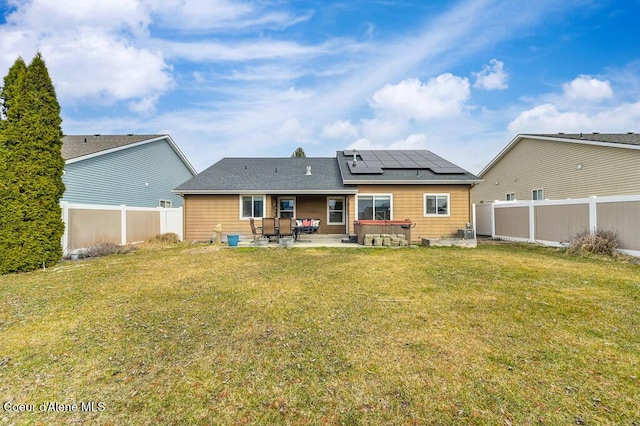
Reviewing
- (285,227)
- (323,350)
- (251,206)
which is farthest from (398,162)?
(323,350)

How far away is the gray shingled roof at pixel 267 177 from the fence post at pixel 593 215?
8585mm

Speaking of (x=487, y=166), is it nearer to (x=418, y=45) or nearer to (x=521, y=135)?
(x=521, y=135)

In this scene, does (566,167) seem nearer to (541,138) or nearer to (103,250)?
(541,138)

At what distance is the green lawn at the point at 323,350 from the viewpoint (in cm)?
210

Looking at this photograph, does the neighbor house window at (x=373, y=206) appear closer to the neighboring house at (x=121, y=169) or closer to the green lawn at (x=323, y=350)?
the green lawn at (x=323, y=350)

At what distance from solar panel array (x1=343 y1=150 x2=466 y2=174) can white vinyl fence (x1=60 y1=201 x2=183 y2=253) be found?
31.8 ft

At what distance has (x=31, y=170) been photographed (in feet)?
24.0

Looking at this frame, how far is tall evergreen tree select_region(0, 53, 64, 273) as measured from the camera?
6.96 metres

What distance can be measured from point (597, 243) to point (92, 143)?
22468 millimetres

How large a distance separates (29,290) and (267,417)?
598 centimetres

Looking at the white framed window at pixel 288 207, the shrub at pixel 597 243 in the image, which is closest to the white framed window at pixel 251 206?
the white framed window at pixel 288 207

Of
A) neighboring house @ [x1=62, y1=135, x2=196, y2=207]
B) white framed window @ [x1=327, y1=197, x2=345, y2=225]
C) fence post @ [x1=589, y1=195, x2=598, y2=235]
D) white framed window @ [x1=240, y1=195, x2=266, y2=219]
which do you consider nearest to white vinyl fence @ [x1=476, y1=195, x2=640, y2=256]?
fence post @ [x1=589, y1=195, x2=598, y2=235]

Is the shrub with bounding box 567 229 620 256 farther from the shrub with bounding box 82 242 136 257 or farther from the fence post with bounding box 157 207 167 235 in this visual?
the fence post with bounding box 157 207 167 235

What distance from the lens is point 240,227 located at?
13.8 meters
